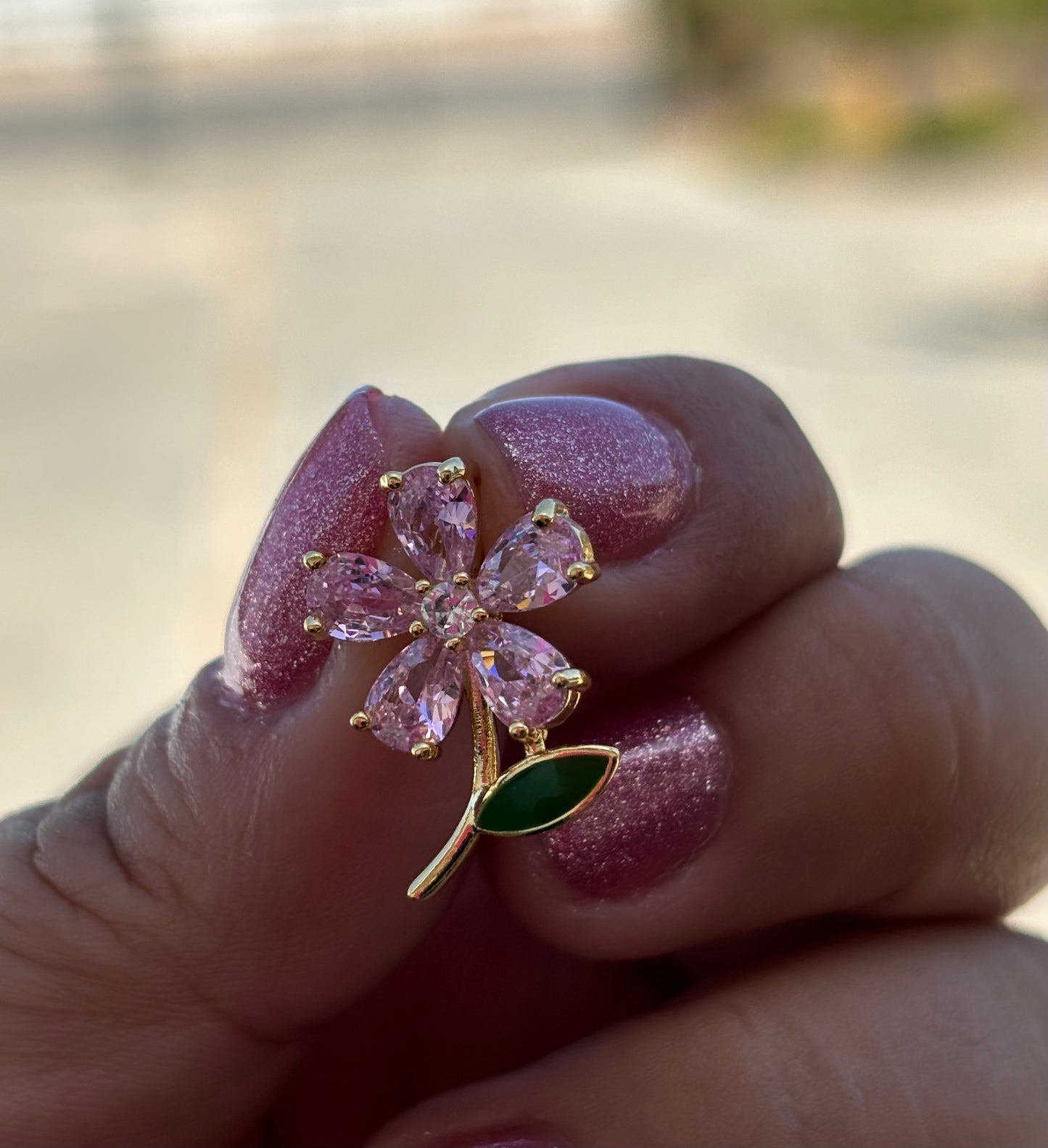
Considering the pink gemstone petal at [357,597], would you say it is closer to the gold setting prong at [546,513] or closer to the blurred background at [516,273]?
the gold setting prong at [546,513]

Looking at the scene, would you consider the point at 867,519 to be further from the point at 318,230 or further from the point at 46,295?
the point at 318,230

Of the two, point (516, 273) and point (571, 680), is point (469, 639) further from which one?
point (516, 273)

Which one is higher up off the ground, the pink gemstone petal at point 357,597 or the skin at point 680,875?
the pink gemstone petal at point 357,597

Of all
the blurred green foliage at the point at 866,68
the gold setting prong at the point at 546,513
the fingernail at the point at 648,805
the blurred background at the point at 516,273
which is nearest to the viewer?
the gold setting prong at the point at 546,513

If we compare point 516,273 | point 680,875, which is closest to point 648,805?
point 680,875

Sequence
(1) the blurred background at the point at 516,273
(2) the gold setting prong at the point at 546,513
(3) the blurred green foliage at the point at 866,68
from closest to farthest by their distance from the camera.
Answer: (2) the gold setting prong at the point at 546,513 → (1) the blurred background at the point at 516,273 → (3) the blurred green foliage at the point at 866,68

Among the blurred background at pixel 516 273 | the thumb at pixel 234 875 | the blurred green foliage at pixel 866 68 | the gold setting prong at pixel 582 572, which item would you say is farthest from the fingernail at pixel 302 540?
the blurred green foliage at pixel 866 68

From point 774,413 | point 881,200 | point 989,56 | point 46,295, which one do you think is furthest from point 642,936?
point 989,56
